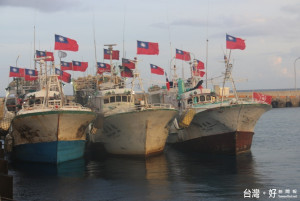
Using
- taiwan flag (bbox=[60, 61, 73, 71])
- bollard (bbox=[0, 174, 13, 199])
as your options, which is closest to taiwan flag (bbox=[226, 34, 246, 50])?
taiwan flag (bbox=[60, 61, 73, 71])

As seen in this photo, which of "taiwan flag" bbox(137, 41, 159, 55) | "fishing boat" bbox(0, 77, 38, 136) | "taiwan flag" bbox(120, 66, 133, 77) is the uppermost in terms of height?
"taiwan flag" bbox(137, 41, 159, 55)

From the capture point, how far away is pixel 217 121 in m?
36.0

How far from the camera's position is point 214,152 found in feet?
122

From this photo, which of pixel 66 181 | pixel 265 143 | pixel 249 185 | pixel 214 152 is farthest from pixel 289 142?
pixel 66 181

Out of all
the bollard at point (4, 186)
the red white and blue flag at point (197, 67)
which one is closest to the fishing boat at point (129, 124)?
the red white and blue flag at point (197, 67)

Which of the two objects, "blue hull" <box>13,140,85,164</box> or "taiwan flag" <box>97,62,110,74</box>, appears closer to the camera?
"blue hull" <box>13,140,85,164</box>

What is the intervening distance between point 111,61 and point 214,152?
13.3 meters

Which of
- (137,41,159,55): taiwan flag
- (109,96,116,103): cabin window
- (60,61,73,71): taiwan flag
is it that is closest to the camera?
(137,41,159,55): taiwan flag

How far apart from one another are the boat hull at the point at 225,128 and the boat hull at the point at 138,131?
3.36 metres

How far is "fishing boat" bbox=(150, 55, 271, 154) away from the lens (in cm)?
3550

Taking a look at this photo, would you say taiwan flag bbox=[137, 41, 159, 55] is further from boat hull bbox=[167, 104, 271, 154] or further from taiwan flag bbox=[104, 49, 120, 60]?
taiwan flag bbox=[104, 49, 120, 60]

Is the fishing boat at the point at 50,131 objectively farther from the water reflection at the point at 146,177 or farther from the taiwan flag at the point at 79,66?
the taiwan flag at the point at 79,66

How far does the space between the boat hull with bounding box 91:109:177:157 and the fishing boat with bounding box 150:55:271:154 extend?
304cm

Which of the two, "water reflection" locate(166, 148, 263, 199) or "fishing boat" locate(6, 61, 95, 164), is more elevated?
"fishing boat" locate(6, 61, 95, 164)
